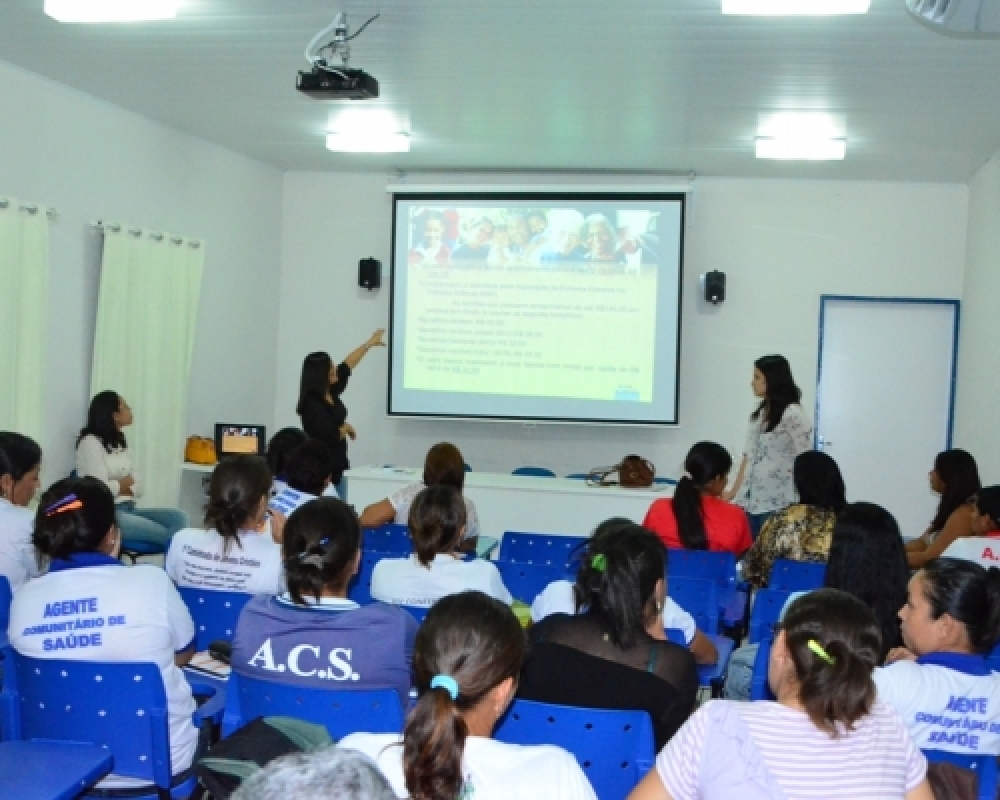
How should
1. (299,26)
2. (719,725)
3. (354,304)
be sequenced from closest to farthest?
(719,725) → (299,26) → (354,304)

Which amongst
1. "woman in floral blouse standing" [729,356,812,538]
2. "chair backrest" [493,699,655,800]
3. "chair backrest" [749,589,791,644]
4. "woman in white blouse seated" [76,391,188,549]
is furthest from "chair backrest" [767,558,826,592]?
"woman in white blouse seated" [76,391,188,549]

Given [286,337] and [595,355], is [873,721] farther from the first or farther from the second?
[286,337]

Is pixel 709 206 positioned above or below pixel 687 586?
above

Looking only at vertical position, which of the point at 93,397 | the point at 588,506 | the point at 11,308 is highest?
the point at 11,308

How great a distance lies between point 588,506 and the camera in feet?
22.0

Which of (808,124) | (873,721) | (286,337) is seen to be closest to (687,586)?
(873,721)

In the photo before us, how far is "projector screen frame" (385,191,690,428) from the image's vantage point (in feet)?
29.1

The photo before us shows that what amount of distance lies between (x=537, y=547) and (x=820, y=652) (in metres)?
2.90

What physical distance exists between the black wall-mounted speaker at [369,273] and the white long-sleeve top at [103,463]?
320 cm

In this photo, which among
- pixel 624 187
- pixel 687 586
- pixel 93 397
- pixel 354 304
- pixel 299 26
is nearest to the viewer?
pixel 687 586

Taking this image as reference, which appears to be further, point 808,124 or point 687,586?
point 808,124

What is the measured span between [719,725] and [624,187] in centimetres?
741

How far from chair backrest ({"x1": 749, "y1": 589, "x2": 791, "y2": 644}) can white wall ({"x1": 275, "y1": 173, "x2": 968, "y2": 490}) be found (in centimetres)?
561

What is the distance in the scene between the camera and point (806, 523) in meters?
4.41
